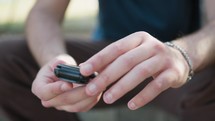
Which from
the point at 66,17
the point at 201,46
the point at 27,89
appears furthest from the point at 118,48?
the point at 66,17

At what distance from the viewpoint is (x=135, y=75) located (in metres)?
1.05

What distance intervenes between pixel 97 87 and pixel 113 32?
69 centimetres

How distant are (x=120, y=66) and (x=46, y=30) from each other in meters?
0.51

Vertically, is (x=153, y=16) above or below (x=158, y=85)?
below

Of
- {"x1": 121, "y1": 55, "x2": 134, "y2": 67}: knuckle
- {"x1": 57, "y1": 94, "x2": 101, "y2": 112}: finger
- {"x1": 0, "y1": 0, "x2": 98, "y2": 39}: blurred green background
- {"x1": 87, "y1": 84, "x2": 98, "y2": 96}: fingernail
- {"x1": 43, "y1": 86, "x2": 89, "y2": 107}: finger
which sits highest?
{"x1": 121, "y1": 55, "x2": 134, "y2": 67}: knuckle

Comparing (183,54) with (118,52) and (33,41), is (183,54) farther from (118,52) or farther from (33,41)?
(33,41)

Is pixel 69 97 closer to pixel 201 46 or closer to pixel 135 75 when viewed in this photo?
pixel 135 75

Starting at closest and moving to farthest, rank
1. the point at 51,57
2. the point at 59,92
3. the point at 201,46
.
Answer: the point at 59,92
the point at 201,46
the point at 51,57

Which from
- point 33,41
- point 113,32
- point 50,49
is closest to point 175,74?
point 50,49

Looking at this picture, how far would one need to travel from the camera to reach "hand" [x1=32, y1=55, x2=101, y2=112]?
1.14m

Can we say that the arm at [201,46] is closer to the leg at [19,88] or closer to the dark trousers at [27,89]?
the dark trousers at [27,89]

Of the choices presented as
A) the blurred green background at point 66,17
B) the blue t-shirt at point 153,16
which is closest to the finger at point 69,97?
the blue t-shirt at point 153,16

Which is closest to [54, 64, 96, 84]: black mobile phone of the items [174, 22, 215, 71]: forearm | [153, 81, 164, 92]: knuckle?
[153, 81, 164, 92]: knuckle

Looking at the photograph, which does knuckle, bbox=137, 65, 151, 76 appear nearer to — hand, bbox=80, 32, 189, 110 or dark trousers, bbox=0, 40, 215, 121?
hand, bbox=80, 32, 189, 110
